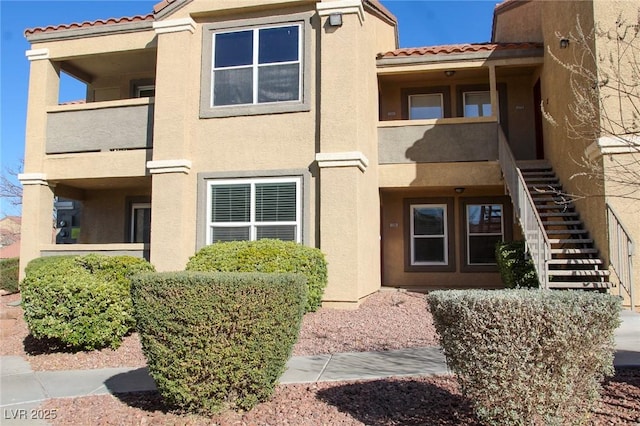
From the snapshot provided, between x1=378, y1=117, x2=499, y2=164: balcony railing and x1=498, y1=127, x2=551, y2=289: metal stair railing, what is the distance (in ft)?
A: 4.38

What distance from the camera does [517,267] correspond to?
10531 mm

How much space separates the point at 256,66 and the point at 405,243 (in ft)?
21.1

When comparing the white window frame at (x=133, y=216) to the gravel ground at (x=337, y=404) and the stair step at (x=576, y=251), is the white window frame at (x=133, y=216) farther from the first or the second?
the stair step at (x=576, y=251)

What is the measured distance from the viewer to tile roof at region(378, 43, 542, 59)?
519 inches

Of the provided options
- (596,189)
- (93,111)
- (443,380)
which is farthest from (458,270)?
(93,111)

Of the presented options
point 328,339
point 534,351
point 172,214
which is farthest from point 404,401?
point 172,214

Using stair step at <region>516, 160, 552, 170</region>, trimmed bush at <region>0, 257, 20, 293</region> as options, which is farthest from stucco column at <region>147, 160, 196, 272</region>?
stair step at <region>516, 160, 552, 170</region>

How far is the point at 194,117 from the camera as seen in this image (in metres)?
12.1

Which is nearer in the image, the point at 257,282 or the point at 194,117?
the point at 257,282

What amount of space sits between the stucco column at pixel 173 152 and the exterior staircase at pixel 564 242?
23.9 feet

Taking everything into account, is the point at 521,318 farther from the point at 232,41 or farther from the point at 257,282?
the point at 232,41

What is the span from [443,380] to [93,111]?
37.6ft

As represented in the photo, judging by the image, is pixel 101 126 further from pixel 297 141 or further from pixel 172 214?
pixel 297 141

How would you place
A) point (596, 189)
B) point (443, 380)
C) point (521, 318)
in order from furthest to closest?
point (596, 189)
point (443, 380)
point (521, 318)
